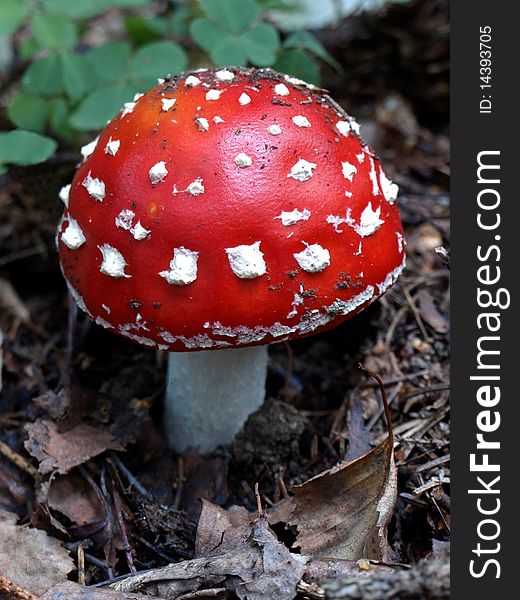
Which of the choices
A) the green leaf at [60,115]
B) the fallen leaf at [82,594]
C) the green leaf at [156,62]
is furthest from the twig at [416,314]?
the green leaf at [60,115]

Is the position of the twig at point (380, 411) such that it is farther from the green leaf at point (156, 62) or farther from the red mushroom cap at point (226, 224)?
the green leaf at point (156, 62)

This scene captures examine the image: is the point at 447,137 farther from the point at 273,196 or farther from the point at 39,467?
the point at 39,467

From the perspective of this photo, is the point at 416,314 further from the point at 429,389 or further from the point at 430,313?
the point at 429,389

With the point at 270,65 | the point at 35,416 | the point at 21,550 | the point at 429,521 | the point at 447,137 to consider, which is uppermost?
the point at 447,137

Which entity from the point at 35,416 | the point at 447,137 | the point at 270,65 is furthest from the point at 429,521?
the point at 447,137

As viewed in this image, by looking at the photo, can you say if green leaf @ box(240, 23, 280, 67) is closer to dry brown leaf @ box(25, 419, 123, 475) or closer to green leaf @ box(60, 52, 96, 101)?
green leaf @ box(60, 52, 96, 101)

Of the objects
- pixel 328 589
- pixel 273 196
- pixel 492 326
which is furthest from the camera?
pixel 492 326

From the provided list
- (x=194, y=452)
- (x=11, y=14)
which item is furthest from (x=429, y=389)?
(x=11, y=14)
